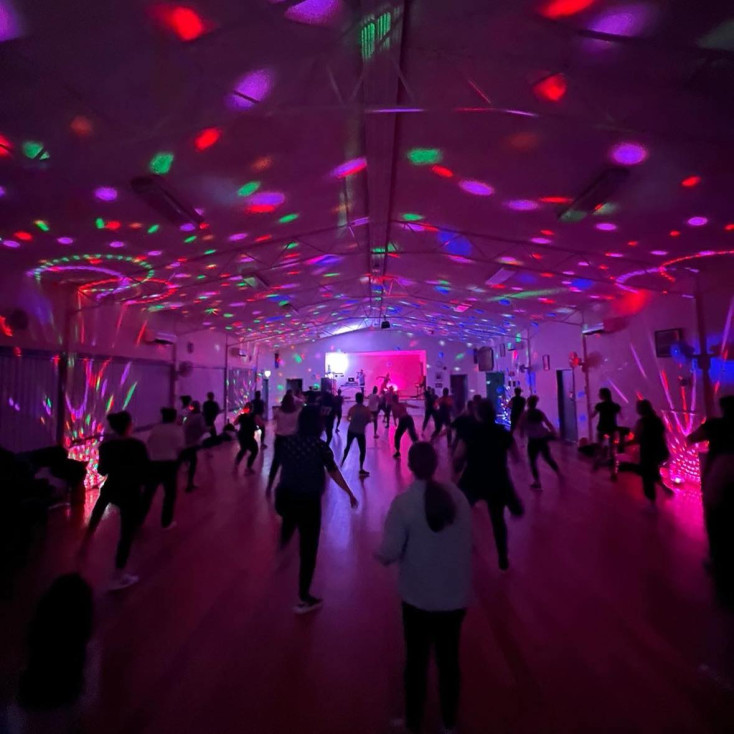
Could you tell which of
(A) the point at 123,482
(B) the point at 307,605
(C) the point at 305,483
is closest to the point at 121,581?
(A) the point at 123,482

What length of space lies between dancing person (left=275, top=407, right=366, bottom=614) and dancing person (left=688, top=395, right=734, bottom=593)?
2226 millimetres

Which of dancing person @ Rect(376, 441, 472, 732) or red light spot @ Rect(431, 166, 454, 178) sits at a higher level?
red light spot @ Rect(431, 166, 454, 178)

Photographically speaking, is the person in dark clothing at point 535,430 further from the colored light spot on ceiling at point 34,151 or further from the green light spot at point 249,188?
the colored light spot on ceiling at point 34,151

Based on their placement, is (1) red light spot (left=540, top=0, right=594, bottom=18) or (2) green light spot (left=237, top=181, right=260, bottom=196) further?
(2) green light spot (left=237, top=181, right=260, bottom=196)

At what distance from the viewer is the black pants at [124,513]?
10.8 feet

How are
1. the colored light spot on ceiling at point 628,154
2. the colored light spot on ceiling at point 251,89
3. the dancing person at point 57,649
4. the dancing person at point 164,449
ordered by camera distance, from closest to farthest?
the dancing person at point 57,649, the colored light spot on ceiling at point 251,89, the colored light spot on ceiling at point 628,154, the dancing person at point 164,449

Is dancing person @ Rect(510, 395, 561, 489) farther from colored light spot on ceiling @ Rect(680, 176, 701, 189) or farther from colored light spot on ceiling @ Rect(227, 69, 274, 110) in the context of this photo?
colored light spot on ceiling @ Rect(227, 69, 274, 110)

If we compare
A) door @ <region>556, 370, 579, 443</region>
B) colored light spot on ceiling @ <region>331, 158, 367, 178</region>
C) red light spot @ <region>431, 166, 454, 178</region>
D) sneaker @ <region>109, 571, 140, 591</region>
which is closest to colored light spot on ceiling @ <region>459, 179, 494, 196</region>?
red light spot @ <region>431, 166, 454, 178</region>

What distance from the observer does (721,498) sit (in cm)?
279

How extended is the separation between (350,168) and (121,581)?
4.10 m

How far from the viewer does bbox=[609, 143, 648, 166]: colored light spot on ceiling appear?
346 cm

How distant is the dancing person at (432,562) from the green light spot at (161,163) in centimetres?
→ 310

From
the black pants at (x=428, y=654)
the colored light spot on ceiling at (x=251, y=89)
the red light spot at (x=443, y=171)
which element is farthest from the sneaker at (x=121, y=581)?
the red light spot at (x=443, y=171)

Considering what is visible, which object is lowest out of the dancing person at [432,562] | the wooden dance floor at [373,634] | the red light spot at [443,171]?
the wooden dance floor at [373,634]
